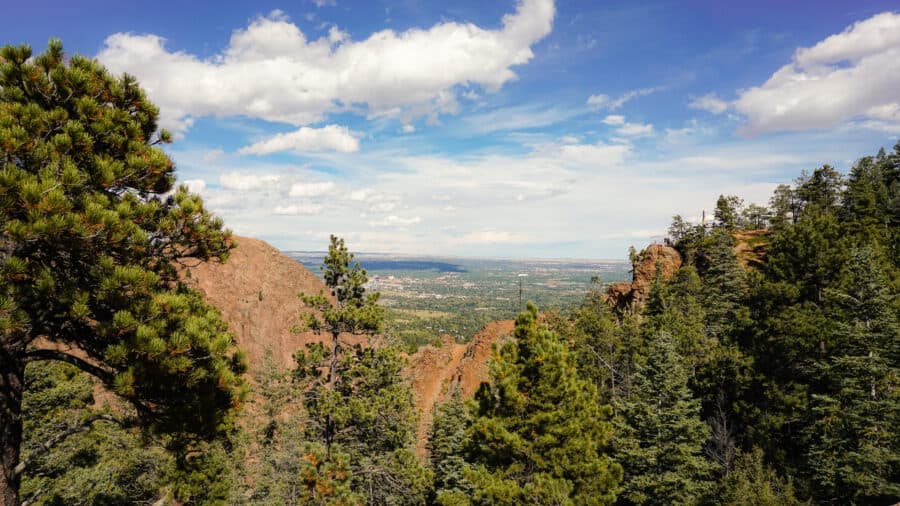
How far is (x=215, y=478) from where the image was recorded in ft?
87.2

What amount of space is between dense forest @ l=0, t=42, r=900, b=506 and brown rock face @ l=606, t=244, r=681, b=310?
2786 cm

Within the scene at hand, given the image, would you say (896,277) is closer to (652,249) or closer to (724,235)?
(724,235)

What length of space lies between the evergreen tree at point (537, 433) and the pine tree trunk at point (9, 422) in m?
12.3

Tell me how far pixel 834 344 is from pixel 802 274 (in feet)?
15.1

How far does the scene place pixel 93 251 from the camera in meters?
5.89

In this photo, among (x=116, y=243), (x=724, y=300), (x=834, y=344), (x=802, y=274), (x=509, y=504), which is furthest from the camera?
(x=724, y=300)

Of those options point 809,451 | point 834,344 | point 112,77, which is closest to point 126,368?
point 112,77

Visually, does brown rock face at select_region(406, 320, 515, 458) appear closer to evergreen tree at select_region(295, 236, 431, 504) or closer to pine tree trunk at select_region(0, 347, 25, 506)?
evergreen tree at select_region(295, 236, 431, 504)

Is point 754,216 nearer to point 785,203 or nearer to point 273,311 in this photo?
point 785,203

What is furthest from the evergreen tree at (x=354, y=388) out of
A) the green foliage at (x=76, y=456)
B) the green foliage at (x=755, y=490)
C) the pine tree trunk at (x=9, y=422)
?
the green foliage at (x=755, y=490)

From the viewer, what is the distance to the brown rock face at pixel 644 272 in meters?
65.2

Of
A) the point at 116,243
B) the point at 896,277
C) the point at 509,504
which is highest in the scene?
the point at 116,243

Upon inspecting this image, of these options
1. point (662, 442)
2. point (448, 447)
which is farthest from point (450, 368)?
point (662, 442)

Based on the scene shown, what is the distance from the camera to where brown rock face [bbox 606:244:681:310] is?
65.2 m
